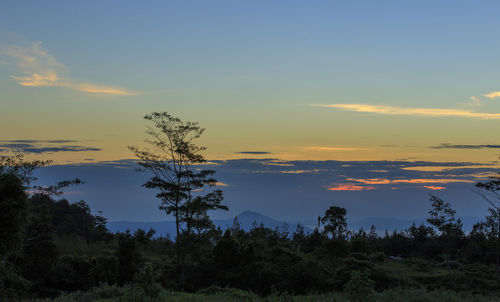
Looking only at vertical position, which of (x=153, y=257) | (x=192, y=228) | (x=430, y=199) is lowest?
(x=153, y=257)

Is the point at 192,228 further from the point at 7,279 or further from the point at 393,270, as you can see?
the point at 393,270

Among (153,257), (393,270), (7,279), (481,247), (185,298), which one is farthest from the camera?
(481,247)

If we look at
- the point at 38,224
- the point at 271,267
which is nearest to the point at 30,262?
the point at 38,224

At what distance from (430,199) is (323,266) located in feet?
26.5

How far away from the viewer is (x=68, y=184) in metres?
21.6

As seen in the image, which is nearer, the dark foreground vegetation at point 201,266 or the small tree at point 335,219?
the dark foreground vegetation at point 201,266

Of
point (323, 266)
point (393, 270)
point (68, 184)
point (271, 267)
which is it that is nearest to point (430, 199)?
point (393, 270)

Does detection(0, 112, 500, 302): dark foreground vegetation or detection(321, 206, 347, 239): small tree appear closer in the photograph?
detection(0, 112, 500, 302): dark foreground vegetation

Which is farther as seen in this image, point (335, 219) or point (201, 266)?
point (335, 219)

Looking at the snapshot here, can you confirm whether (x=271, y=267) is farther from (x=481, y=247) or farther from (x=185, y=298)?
(x=481, y=247)

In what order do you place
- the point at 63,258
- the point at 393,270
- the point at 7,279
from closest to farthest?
the point at 7,279
the point at 63,258
the point at 393,270

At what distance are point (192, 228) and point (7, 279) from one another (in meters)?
8.64

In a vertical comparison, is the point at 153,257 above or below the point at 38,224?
below

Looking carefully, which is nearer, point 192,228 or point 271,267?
point 271,267
